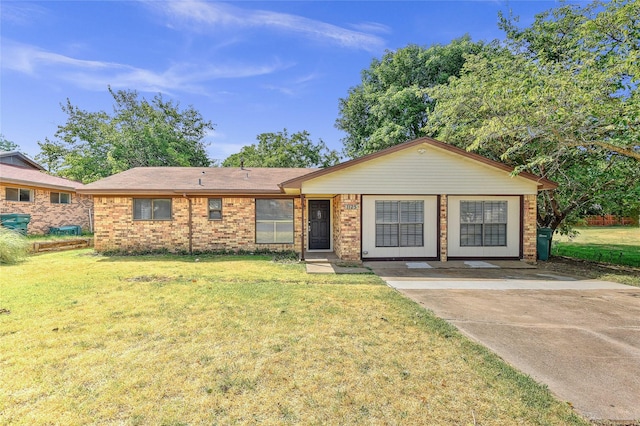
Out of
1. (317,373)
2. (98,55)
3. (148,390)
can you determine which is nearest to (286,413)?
(317,373)

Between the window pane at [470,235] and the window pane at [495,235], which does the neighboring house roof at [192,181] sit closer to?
the window pane at [470,235]

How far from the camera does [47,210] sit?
663 inches

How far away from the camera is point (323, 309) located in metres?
5.29

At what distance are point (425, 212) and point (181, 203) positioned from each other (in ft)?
28.7

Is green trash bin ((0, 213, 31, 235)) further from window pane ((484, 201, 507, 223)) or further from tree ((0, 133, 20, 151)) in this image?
tree ((0, 133, 20, 151))

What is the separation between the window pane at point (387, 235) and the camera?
35.0 ft

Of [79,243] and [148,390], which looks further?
[79,243]

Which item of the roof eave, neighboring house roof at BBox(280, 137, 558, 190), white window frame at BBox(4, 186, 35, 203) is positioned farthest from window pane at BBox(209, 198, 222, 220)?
white window frame at BBox(4, 186, 35, 203)

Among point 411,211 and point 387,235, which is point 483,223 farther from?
point 387,235

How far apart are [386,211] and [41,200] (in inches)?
694

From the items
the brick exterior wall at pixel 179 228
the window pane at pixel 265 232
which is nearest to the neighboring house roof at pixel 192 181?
the brick exterior wall at pixel 179 228

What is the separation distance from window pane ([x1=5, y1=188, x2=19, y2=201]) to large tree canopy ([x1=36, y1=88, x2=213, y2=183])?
615 centimetres

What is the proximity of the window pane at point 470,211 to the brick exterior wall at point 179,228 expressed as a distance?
286 inches

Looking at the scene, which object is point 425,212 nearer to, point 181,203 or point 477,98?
point 477,98
